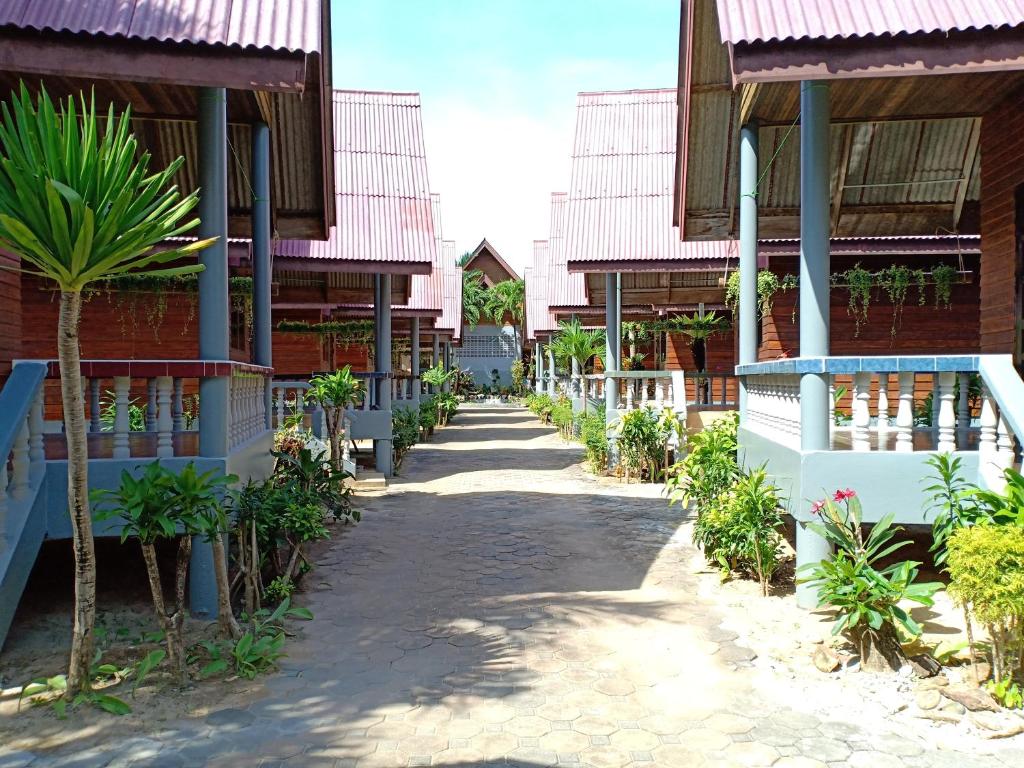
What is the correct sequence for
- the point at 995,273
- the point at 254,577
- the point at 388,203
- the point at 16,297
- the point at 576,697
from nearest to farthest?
the point at 576,697
the point at 254,577
the point at 16,297
the point at 995,273
the point at 388,203

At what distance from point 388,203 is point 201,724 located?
10.4m

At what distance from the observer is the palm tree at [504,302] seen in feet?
163

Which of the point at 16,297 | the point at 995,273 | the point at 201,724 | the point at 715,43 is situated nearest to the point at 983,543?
Answer: the point at 201,724

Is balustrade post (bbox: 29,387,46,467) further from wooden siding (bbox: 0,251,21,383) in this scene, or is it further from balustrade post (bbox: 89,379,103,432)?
wooden siding (bbox: 0,251,21,383)

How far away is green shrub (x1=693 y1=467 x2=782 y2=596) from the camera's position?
6586 mm

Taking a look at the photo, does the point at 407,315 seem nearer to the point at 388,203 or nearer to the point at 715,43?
the point at 388,203

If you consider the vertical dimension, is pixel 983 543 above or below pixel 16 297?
below

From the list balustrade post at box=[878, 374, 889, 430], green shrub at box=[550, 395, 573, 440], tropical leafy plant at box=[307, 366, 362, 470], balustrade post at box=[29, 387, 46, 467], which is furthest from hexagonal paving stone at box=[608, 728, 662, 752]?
green shrub at box=[550, 395, 573, 440]

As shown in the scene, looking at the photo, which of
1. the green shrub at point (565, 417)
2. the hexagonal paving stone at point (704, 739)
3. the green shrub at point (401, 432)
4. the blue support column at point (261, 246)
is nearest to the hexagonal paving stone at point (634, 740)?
the hexagonal paving stone at point (704, 739)

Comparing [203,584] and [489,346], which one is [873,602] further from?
[489,346]

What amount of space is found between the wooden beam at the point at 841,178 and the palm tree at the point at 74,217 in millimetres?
7612

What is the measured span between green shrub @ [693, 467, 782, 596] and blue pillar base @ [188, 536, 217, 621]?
3855mm

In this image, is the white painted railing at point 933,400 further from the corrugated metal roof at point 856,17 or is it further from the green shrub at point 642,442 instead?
the green shrub at point 642,442

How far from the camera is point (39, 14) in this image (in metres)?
5.56
